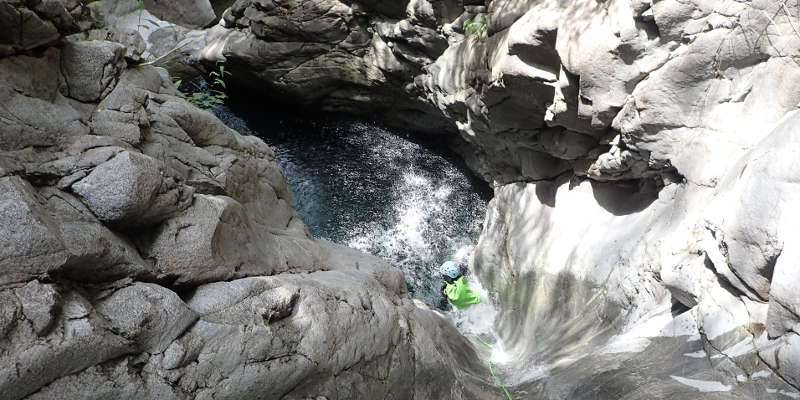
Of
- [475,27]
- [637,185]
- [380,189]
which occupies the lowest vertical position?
[380,189]

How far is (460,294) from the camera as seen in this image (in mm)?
7871

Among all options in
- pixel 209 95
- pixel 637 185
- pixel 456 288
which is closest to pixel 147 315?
pixel 637 185

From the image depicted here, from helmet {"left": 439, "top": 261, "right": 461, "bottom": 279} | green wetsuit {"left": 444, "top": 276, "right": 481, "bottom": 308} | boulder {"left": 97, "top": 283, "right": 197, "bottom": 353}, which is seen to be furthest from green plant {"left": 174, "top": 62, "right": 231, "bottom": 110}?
green wetsuit {"left": 444, "top": 276, "right": 481, "bottom": 308}

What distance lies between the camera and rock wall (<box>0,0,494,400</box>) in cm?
227

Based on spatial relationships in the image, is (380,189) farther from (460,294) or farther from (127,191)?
(127,191)

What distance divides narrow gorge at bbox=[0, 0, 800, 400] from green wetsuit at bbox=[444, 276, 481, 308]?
28 centimetres

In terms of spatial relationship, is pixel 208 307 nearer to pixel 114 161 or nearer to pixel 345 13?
pixel 114 161

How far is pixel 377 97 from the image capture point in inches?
516

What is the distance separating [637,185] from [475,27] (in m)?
4.14

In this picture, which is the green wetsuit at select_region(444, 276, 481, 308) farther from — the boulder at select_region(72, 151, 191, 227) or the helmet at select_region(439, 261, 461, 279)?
the boulder at select_region(72, 151, 191, 227)

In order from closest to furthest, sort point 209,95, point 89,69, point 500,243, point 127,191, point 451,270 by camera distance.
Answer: point 127,191 → point 89,69 → point 451,270 → point 209,95 → point 500,243

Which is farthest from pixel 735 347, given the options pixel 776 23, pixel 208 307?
pixel 208 307

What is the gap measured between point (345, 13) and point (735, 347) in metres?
10.8

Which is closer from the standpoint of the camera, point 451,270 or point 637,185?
point 637,185
